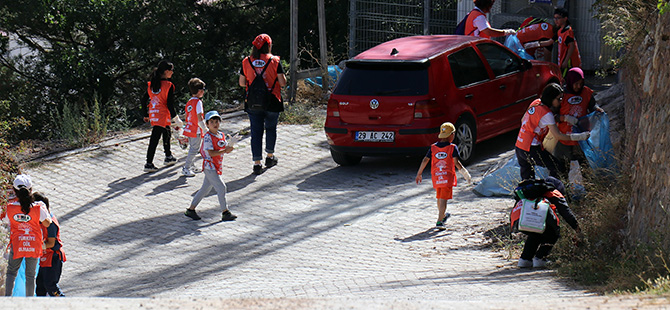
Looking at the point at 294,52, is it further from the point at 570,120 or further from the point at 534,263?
the point at 534,263

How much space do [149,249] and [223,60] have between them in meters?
10.6

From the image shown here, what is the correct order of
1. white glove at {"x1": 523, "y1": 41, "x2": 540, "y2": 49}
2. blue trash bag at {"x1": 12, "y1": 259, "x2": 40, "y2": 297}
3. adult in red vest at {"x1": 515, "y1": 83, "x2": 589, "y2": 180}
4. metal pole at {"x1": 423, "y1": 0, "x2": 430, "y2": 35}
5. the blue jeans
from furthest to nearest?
1. metal pole at {"x1": 423, "y1": 0, "x2": 430, "y2": 35}
2. white glove at {"x1": 523, "y1": 41, "x2": 540, "y2": 49}
3. the blue jeans
4. adult in red vest at {"x1": 515, "y1": 83, "x2": 589, "y2": 180}
5. blue trash bag at {"x1": 12, "y1": 259, "x2": 40, "y2": 297}

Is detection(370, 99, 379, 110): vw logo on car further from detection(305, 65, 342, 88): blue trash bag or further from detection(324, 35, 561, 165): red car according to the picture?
detection(305, 65, 342, 88): blue trash bag

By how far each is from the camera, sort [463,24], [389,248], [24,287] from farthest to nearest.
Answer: [463,24]
[389,248]
[24,287]

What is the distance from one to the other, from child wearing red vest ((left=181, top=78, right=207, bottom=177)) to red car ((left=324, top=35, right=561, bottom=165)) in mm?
1749

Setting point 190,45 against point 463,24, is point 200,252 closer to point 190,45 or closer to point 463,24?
point 463,24

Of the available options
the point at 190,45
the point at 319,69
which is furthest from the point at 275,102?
the point at 190,45

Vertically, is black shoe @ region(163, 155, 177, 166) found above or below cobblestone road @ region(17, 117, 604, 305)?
above

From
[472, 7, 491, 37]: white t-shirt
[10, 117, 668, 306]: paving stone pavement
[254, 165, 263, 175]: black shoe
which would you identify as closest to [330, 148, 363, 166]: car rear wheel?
[10, 117, 668, 306]: paving stone pavement

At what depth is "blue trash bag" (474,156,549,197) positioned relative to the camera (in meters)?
11.1

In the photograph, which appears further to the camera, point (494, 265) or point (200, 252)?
point (200, 252)

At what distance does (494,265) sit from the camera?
28.5 ft

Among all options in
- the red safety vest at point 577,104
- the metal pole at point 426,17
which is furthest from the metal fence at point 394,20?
the red safety vest at point 577,104

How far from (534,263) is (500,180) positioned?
2875 mm
